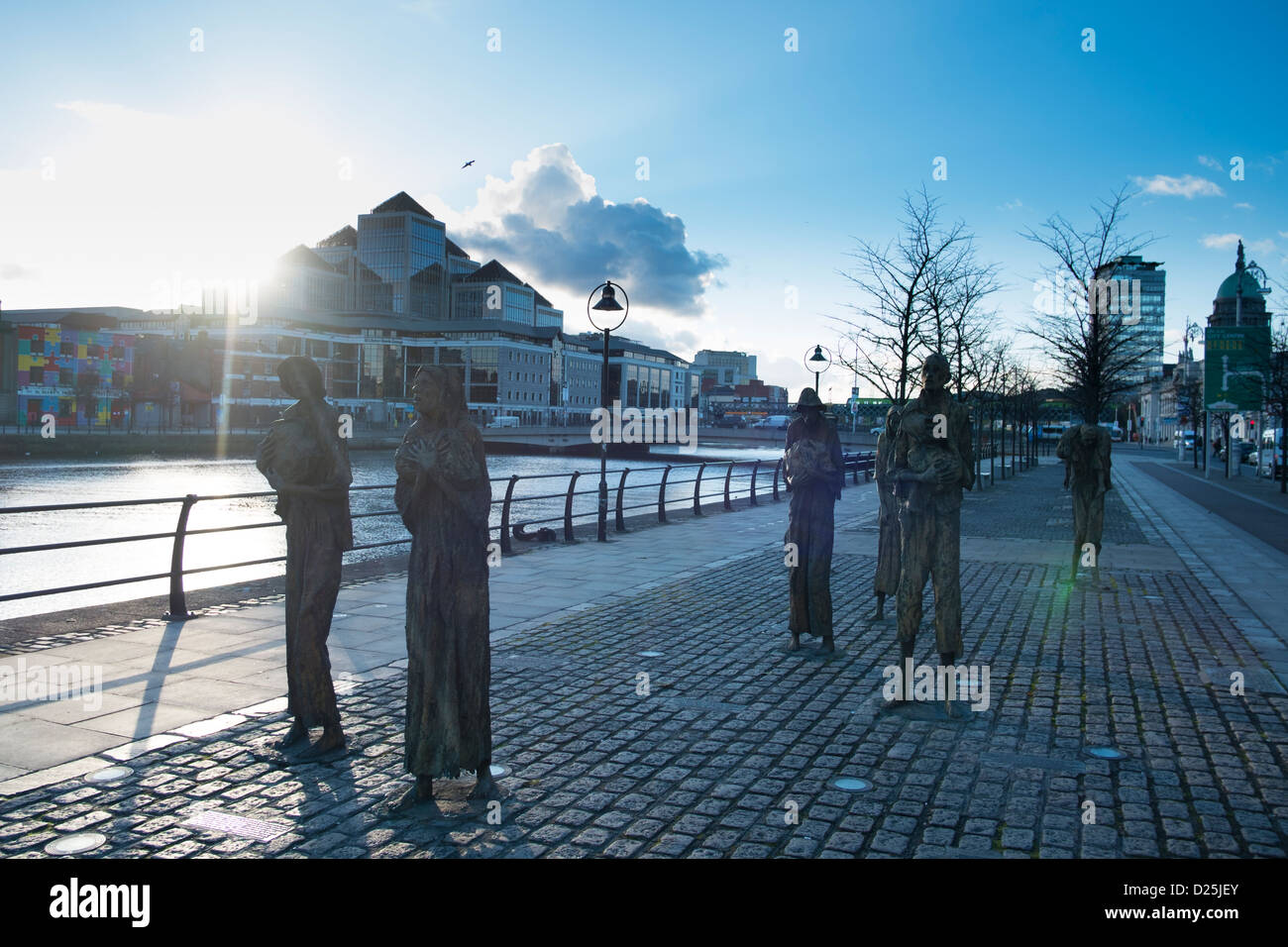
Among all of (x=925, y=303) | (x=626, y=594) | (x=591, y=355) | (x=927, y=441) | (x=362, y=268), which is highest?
(x=362, y=268)

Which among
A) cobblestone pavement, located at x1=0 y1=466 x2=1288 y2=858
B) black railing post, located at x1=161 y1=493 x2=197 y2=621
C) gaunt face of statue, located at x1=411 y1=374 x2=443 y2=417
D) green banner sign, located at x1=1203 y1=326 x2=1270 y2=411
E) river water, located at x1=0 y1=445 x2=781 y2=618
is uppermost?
green banner sign, located at x1=1203 y1=326 x2=1270 y2=411

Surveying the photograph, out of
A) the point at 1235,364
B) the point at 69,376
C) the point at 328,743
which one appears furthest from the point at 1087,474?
the point at 69,376

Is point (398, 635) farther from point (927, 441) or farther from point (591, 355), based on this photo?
point (591, 355)

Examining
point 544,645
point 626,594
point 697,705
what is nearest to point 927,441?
point 697,705

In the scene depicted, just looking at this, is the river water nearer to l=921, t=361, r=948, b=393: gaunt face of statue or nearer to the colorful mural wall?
l=921, t=361, r=948, b=393: gaunt face of statue

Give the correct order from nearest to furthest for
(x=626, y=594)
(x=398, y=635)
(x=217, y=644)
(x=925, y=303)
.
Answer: (x=217, y=644)
(x=398, y=635)
(x=626, y=594)
(x=925, y=303)

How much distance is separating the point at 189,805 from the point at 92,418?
83.6m

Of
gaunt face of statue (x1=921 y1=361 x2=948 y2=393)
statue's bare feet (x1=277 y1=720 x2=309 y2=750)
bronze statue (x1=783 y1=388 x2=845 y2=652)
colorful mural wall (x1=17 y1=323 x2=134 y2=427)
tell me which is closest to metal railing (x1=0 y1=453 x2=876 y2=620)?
bronze statue (x1=783 y1=388 x2=845 y2=652)

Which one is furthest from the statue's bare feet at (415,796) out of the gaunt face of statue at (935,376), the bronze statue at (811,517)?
the bronze statue at (811,517)

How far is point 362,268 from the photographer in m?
144

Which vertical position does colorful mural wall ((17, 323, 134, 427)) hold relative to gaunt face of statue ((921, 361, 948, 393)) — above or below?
above

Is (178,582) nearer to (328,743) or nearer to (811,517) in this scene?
(328,743)

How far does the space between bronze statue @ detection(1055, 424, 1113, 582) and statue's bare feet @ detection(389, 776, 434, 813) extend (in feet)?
29.6

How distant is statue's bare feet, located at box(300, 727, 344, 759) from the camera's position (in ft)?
16.2
